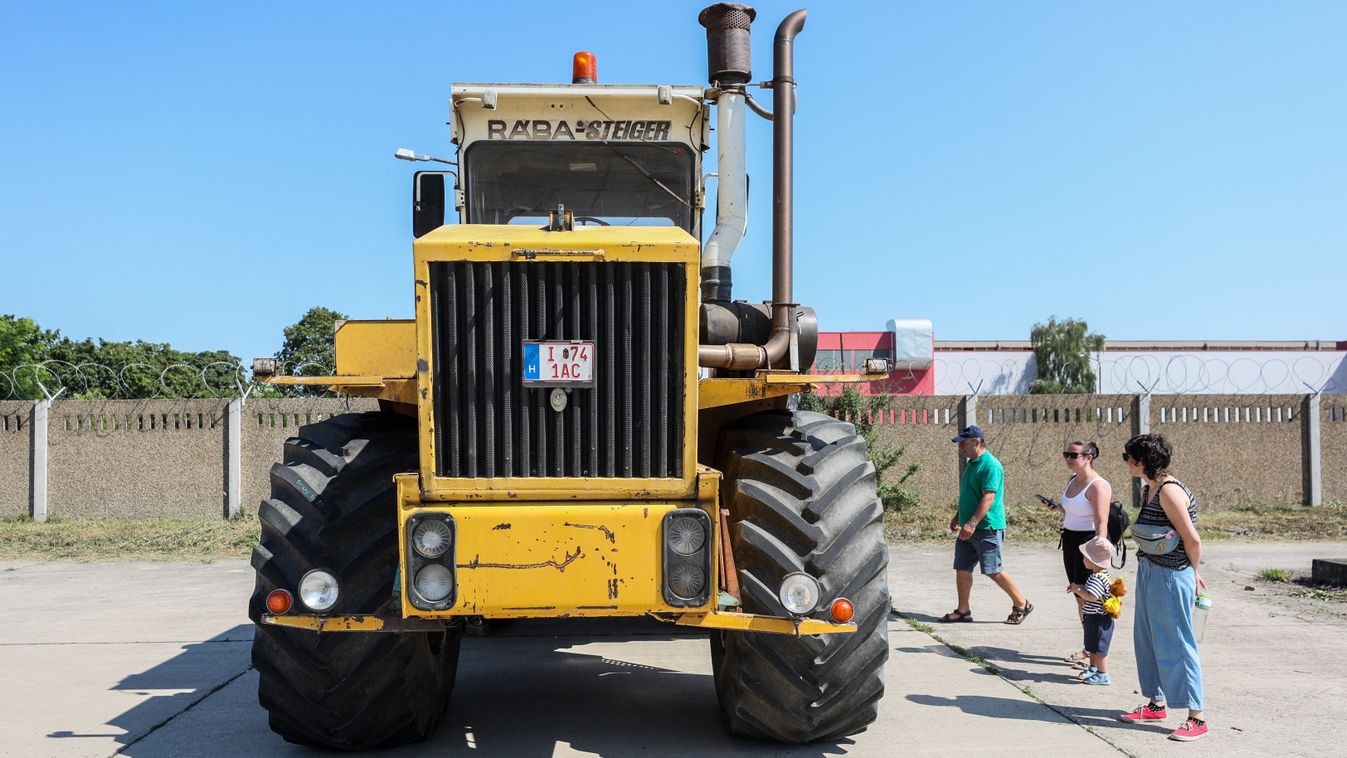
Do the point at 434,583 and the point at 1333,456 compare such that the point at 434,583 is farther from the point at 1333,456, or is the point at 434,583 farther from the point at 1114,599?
the point at 1333,456

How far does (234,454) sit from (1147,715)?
43.1 feet

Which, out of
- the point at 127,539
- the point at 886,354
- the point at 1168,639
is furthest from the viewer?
the point at 886,354

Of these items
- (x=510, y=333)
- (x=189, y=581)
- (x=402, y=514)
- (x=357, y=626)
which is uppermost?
(x=510, y=333)

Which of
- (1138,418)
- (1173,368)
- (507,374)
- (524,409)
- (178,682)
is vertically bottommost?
(178,682)

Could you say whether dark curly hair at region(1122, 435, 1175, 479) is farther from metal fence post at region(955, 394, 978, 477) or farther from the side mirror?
metal fence post at region(955, 394, 978, 477)

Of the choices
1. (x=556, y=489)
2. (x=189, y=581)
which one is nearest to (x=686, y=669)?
(x=556, y=489)

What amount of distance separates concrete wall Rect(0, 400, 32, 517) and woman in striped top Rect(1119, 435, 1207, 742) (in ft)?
49.7

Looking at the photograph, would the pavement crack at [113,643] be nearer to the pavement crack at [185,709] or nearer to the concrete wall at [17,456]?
the pavement crack at [185,709]

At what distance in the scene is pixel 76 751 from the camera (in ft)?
18.2

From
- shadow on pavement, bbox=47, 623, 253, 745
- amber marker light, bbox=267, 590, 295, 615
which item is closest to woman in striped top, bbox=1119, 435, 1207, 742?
amber marker light, bbox=267, 590, 295, 615

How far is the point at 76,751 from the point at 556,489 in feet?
9.40

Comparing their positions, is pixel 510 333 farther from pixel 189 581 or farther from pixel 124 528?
pixel 124 528

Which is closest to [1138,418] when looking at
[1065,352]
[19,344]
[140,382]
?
[140,382]

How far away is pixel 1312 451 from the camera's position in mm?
16734
